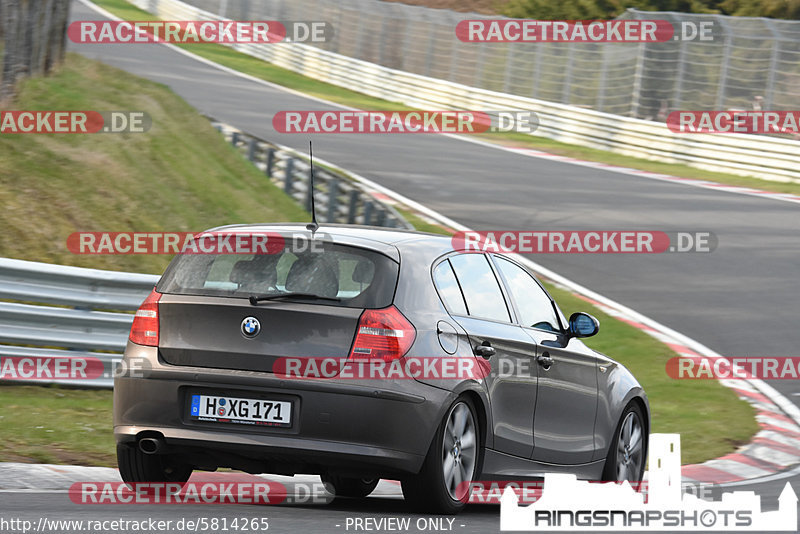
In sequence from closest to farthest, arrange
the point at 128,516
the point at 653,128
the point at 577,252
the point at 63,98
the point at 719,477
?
the point at 128,516 → the point at 719,477 → the point at 63,98 → the point at 577,252 → the point at 653,128

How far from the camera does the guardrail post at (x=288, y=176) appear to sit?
19531mm

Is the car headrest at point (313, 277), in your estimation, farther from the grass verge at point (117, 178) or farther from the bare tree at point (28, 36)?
the bare tree at point (28, 36)

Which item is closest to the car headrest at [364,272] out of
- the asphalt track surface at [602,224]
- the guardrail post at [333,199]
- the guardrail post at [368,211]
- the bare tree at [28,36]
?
the asphalt track surface at [602,224]

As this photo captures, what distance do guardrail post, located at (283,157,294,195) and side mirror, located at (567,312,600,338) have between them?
1182 centimetres

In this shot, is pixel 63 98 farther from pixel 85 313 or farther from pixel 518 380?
pixel 518 380

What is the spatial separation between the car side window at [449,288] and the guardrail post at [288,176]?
41.1 ft

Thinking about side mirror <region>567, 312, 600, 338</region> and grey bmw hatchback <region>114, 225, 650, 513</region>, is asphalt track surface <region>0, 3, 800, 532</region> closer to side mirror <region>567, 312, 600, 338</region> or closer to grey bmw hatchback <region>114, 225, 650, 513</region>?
grey bmw hatchback <region>114, 225, 650, 513</region>

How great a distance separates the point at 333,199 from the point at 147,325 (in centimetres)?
1188

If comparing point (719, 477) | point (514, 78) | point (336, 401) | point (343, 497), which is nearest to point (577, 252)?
point (719, 477)

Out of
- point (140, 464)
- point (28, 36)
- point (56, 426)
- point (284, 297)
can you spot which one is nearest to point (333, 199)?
point (28, 36)

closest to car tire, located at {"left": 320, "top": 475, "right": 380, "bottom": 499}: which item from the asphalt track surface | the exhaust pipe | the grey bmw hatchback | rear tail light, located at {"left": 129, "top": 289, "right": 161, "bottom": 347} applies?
the asphalt track surface

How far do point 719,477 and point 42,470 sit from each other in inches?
193

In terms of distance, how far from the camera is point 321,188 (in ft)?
64.6

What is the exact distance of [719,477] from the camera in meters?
9.80
